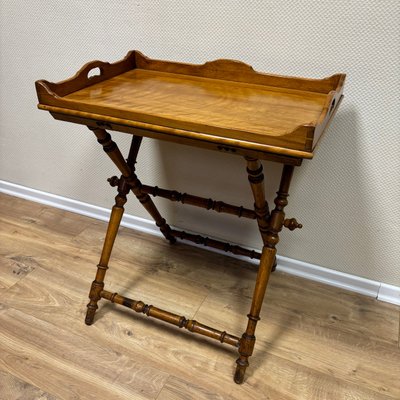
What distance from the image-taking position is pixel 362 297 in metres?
1.28

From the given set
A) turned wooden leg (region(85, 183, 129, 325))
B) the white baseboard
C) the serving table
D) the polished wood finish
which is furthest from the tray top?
the white baseboard

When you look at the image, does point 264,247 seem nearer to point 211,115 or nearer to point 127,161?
point 211,115

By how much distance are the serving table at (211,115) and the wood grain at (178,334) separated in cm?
10

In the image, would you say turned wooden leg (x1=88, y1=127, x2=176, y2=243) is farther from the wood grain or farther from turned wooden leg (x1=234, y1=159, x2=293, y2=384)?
turned wooden leg (x1=234, y1=159, x2=293, y2=384)

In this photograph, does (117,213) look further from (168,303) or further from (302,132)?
(302,132)

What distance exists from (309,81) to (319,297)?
71 centimetres

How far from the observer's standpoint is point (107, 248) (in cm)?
113

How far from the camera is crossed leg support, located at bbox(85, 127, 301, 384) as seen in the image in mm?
924

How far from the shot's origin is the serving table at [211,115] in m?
0.74

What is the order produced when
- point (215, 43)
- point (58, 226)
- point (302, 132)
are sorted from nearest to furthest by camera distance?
point (302, 132) < point (215, 43) < point (58, 226)

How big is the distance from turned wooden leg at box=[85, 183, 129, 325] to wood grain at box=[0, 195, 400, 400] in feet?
0.20

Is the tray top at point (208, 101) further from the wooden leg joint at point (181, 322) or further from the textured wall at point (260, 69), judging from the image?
the wooden leg joint at point (181, 322)

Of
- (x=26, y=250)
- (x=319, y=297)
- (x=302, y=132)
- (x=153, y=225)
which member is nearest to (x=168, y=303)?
(x=153, y=225)

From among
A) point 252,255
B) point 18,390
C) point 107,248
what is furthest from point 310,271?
point 18,390
